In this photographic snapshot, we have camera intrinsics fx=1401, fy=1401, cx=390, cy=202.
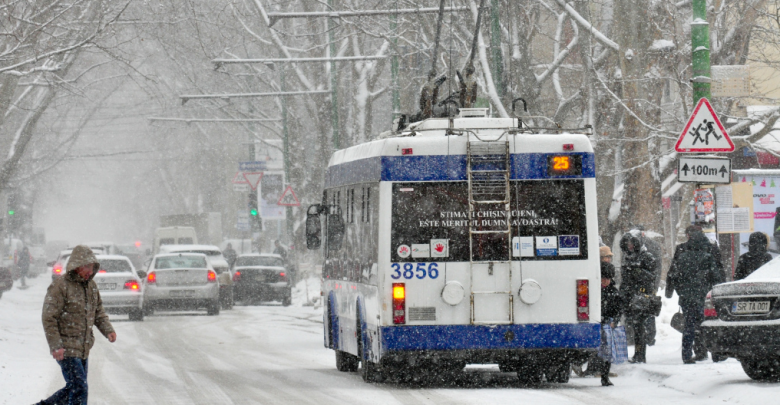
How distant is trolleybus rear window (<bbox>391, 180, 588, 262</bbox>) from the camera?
13141 millimetres

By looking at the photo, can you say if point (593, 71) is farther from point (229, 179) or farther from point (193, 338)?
point (229, 179)

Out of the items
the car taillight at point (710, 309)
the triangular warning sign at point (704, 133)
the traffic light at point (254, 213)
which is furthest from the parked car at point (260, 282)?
the car taillight at point (710, 309)

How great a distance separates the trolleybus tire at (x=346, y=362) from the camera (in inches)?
625

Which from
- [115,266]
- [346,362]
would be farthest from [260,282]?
[346,362]

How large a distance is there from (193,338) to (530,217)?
11.0m

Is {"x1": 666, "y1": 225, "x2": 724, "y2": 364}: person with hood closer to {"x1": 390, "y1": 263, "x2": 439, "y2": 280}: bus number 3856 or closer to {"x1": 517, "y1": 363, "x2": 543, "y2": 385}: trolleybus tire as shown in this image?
{"x1": 517, "y1": 363, "x2": 543, "y2": 385}: trolleybus tire

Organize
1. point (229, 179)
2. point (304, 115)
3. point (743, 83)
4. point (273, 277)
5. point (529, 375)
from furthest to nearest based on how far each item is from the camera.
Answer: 1. point (229, 179)
2. point (304, 115)
3. point (273, 277)
4. point (743, 83)
5. point (529, 375)

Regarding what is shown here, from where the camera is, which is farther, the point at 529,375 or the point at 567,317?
the point at 529,375

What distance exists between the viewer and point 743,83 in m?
17.0

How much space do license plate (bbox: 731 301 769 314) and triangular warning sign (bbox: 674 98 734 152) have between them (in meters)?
2.94

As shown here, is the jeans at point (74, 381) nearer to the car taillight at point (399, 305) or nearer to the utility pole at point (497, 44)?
the car taillight at point (399, 305)

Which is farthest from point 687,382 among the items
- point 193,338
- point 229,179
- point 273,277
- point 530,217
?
point 229,179

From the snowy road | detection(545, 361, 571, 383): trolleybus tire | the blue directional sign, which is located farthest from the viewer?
the blue directional sign

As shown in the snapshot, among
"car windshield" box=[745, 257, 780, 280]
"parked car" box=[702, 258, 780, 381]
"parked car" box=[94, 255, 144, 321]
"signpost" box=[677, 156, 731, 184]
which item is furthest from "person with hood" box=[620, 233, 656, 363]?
"parked car" box=[94, 255, 144, 321]
